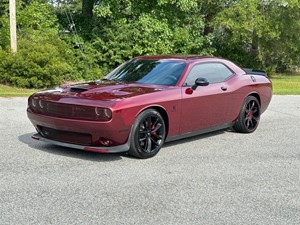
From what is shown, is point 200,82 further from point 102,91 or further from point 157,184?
point 157,184

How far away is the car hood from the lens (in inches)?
223

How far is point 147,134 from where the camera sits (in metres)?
5.89

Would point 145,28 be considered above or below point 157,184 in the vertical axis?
above

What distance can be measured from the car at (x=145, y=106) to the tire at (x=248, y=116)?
19 millimetres

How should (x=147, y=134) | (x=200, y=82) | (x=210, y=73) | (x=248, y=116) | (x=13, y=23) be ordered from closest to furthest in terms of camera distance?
(x=147, y=134)
(x=200, y=82)
(x=210, y=73)
(x=248, y=116)
(x=13, y=23)

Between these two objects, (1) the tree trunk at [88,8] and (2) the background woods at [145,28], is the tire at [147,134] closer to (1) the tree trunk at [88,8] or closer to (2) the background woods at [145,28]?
(2) the background woods at [145,28]

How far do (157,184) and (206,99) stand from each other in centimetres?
234

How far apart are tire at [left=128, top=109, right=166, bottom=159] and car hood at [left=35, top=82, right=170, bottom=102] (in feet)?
1.13

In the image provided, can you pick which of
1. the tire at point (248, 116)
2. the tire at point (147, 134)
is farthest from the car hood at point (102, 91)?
the tire at point (248, 116)

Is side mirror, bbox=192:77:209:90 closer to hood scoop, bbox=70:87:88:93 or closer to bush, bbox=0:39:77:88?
hood scoop, bbox=70:87:88:93

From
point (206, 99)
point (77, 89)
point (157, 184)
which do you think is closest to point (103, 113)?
point (77, 89)

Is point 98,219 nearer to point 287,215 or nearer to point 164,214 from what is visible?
point 164,214

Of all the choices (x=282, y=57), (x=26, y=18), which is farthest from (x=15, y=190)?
(x=282, y=57)

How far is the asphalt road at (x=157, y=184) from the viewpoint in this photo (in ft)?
13.0
